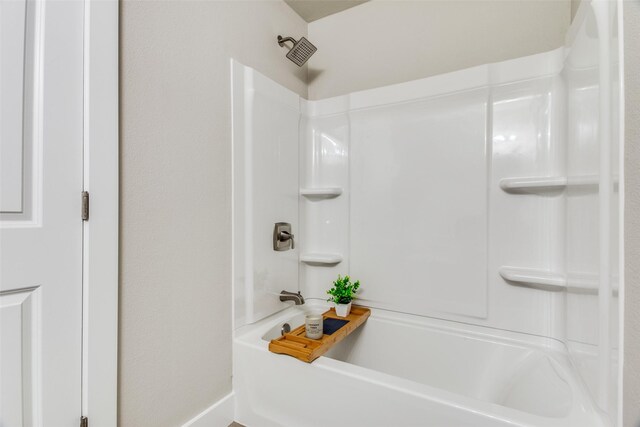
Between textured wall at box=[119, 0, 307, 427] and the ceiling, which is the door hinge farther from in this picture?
the ceiling

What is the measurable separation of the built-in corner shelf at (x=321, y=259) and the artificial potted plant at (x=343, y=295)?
0.45ft

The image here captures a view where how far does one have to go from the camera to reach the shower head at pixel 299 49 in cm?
174

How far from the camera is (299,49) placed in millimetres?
1761

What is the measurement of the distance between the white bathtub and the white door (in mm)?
689

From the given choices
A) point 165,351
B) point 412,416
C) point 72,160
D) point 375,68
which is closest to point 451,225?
point 412,416

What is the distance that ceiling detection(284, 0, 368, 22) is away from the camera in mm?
1893

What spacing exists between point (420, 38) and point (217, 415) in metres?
2.22

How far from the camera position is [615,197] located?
796 mm

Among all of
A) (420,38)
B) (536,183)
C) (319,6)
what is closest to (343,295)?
(536,183)

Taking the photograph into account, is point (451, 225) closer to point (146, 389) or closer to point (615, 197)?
point (615, 197)

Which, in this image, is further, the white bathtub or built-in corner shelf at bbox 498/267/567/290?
built-in corner shelf at bbox 498/267/567/290

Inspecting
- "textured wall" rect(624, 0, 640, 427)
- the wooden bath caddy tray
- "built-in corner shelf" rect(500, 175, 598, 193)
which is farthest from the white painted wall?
the wooden bath caddy tray

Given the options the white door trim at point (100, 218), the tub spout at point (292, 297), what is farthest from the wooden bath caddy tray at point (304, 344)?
the white door trim at point (100, 218)

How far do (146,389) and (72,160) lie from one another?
834mm
